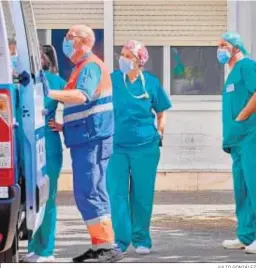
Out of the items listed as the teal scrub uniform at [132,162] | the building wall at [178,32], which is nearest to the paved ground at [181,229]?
the teal scrub uniform at [132,162]

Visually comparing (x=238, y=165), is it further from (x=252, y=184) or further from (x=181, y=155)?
(x=181, y=155)

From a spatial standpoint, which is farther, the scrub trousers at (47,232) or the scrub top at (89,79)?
the scrub trousers at (47,232)

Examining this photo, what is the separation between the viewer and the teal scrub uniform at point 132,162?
27.8ft

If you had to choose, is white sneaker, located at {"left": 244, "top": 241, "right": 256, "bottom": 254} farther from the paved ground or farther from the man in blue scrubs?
the man in blue scrubs

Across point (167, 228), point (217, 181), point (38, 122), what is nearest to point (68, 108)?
point (38, 122)

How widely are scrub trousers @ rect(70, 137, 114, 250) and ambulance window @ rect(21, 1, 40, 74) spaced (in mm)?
758

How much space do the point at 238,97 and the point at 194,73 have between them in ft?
14.6

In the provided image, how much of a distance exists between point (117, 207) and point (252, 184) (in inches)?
43.7

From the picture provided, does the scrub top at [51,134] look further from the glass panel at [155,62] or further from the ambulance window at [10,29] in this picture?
the glass panel at [155,62]

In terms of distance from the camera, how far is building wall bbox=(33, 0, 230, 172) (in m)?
12.8

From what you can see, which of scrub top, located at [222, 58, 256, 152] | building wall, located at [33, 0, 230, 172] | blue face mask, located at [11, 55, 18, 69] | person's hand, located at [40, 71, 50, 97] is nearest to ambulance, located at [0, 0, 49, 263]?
blue face mask, located at [11, 55, 18, 69]

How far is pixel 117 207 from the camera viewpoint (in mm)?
8469

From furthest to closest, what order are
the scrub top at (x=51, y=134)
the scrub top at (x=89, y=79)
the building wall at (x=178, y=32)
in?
the building wall at (x=178, y=32), the scrub top at (x=51, y=134), the scrub top at (x=89, y=79)

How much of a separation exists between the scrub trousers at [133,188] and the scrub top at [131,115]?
0.07 meters
